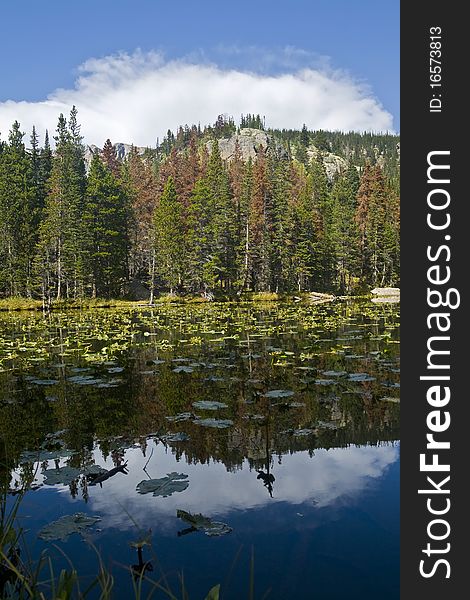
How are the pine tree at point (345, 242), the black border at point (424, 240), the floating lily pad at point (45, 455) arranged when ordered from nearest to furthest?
the black border at point (424, 240), the floating lily pad at point (45, 455), the pine tree at point (345, 242)

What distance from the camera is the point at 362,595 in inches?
105

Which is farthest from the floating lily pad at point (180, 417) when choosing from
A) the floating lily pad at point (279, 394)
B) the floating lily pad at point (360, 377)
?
the floating lily pad at point (360, 377)

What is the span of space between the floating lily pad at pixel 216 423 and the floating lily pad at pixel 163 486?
143cm

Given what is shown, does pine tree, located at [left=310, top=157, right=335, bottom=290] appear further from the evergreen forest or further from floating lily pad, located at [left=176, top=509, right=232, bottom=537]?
floating lily pad, located at [left=176, top=509, right=232, bottom=537]

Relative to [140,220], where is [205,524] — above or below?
below

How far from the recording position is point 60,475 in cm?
431

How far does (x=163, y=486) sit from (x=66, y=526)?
875mm

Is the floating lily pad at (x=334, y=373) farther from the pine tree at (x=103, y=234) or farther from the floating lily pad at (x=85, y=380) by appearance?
the pine tree at (x=103, y=234)

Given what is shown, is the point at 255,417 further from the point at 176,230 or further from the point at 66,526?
the point at 176,230

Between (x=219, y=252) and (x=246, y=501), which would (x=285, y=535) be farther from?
(x=219, y=252)

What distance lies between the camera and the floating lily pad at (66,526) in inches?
129

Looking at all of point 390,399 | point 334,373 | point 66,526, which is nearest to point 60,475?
point 66,526

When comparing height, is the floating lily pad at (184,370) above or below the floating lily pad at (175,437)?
above

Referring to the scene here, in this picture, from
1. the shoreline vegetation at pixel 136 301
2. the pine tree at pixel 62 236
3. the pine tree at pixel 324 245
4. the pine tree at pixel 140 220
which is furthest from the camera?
the pine tree at pixel 324 245
